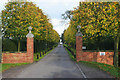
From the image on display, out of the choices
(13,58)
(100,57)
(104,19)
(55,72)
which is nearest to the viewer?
(55,72)

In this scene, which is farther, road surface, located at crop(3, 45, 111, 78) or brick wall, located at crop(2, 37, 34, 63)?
brick wall, located at crop(2, 37, 34, 63)

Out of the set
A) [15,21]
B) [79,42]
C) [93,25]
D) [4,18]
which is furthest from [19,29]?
[93,25]

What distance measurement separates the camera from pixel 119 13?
14.4 meters

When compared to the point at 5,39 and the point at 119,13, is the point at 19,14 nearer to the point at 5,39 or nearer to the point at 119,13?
the point at 5,39

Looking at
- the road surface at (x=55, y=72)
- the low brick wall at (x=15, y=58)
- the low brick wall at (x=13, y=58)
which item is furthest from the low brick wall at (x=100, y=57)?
the low brick wall at (x=13, y=58)

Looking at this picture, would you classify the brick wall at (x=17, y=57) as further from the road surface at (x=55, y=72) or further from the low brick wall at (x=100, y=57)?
the low brick wall at (x=100, y=57)

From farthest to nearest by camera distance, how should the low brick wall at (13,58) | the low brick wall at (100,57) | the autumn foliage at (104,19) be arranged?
the low brick wall at (100,57) < the low brick wall at (13,58) < the autumn foliage at (104,19)

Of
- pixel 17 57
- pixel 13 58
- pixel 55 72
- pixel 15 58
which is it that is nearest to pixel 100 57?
pixel 55 72

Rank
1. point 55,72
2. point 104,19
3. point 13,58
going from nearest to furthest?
point 55,72, point 104,19, point 13,58

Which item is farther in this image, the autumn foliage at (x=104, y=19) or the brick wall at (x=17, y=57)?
the brick wall at (x=17, y=57)

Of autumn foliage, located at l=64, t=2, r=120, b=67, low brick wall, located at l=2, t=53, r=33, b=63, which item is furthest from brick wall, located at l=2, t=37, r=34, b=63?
autumn foliage, located at l=64, t=2, r=120, b=67

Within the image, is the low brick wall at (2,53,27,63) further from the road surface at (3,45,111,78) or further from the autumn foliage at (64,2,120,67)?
Answer: the autumn foliage at (64,2,120,67)

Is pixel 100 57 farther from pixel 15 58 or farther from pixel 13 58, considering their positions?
pixel 13 58

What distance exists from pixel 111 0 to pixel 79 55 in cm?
786
